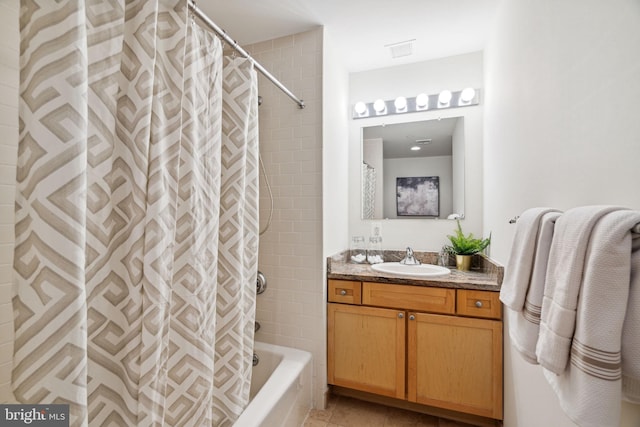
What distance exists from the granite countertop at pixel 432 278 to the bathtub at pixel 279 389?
1.91 feet

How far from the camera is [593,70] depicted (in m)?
0.77

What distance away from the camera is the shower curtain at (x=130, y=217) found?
630 mm

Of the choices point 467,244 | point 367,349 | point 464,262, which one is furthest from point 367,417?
point 467,244

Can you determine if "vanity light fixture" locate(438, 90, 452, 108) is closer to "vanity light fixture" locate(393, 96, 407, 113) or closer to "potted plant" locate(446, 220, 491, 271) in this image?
"vanity light fixture" locate(393, 96, 407, 113)

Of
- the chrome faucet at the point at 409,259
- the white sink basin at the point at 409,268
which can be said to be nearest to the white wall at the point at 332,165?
the white sink basin at the point at 409,268

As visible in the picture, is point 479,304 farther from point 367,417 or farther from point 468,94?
point 468,94

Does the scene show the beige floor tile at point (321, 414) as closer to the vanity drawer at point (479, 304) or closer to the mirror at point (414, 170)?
the vanity drawer at point (479, 304)

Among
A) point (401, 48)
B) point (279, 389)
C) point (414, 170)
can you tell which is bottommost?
point (279, 389)

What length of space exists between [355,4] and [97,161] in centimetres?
165

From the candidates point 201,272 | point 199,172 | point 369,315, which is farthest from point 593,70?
point 369,315

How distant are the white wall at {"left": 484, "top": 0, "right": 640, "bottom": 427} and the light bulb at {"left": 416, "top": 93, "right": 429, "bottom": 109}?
1.86 feet

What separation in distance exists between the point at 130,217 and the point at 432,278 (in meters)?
1.60

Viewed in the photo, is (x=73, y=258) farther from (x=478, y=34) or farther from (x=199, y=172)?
(x=478, y=34)

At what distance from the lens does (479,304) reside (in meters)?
1.62
